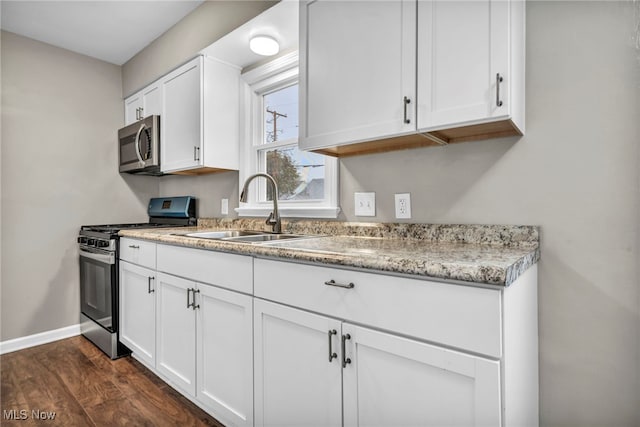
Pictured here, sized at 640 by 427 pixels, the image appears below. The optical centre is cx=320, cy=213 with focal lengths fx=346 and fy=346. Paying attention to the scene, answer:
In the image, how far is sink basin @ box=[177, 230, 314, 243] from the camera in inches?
74.7

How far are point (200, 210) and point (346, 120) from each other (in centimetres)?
185

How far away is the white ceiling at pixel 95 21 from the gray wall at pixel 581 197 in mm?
2224

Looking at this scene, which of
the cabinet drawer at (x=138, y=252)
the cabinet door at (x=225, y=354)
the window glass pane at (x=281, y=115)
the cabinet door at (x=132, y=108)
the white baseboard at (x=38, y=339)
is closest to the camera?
the cabinet door at (x=225, y=354)

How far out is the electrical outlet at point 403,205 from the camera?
63.7 inches

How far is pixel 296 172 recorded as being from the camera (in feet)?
7.59

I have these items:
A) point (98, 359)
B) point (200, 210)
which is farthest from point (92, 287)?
point (200, 210)

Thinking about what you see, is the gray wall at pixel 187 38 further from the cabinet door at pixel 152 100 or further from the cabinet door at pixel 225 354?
the cabinet door at pixel 225 354

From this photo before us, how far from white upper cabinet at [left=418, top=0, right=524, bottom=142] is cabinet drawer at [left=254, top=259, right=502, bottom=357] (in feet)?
1.95

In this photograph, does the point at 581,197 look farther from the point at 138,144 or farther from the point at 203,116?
the point at 138,144

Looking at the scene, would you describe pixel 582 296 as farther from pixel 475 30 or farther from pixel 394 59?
pixel 394 59

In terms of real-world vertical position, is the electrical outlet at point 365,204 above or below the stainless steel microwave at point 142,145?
below

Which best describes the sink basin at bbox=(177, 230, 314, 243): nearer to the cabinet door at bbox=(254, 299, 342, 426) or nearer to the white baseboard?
the cabinet door at bbox=(254, 299, 342, 426)

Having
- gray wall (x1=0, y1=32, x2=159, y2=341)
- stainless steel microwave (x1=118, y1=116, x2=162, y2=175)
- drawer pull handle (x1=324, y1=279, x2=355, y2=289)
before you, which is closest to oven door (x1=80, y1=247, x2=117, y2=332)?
gray wall (x1=0, y1=32, x2=159, y2=341)

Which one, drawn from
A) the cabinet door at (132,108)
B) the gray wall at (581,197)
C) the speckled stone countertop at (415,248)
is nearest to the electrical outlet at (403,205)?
the speckled stone countertop at (415,248)
